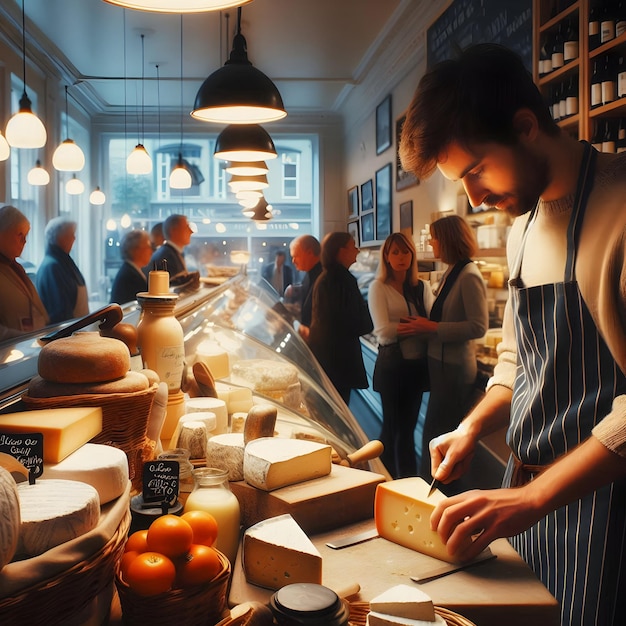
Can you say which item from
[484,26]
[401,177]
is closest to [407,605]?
[484,26]

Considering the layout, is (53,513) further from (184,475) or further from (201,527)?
(184,475)

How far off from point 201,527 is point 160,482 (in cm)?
19

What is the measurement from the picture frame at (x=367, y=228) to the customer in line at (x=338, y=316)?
16.3 ft

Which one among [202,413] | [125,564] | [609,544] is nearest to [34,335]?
[202,413]

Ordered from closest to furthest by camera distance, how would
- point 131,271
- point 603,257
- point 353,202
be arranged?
point 603,257, point 131,271, point 353,202

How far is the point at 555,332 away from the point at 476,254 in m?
3.26

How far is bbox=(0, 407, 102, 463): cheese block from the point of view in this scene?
1021 mm

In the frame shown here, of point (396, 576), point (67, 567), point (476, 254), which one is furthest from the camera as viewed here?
point (476, 254)

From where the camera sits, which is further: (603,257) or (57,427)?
(603,257)

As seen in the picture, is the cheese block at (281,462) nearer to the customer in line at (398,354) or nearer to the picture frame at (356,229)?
the customer in line at (398,354)

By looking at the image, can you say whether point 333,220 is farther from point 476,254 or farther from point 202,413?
point 202,413

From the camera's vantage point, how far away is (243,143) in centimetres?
403

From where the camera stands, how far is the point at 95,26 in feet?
25.7

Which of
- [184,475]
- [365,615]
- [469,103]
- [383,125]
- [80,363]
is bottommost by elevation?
[365,615]
